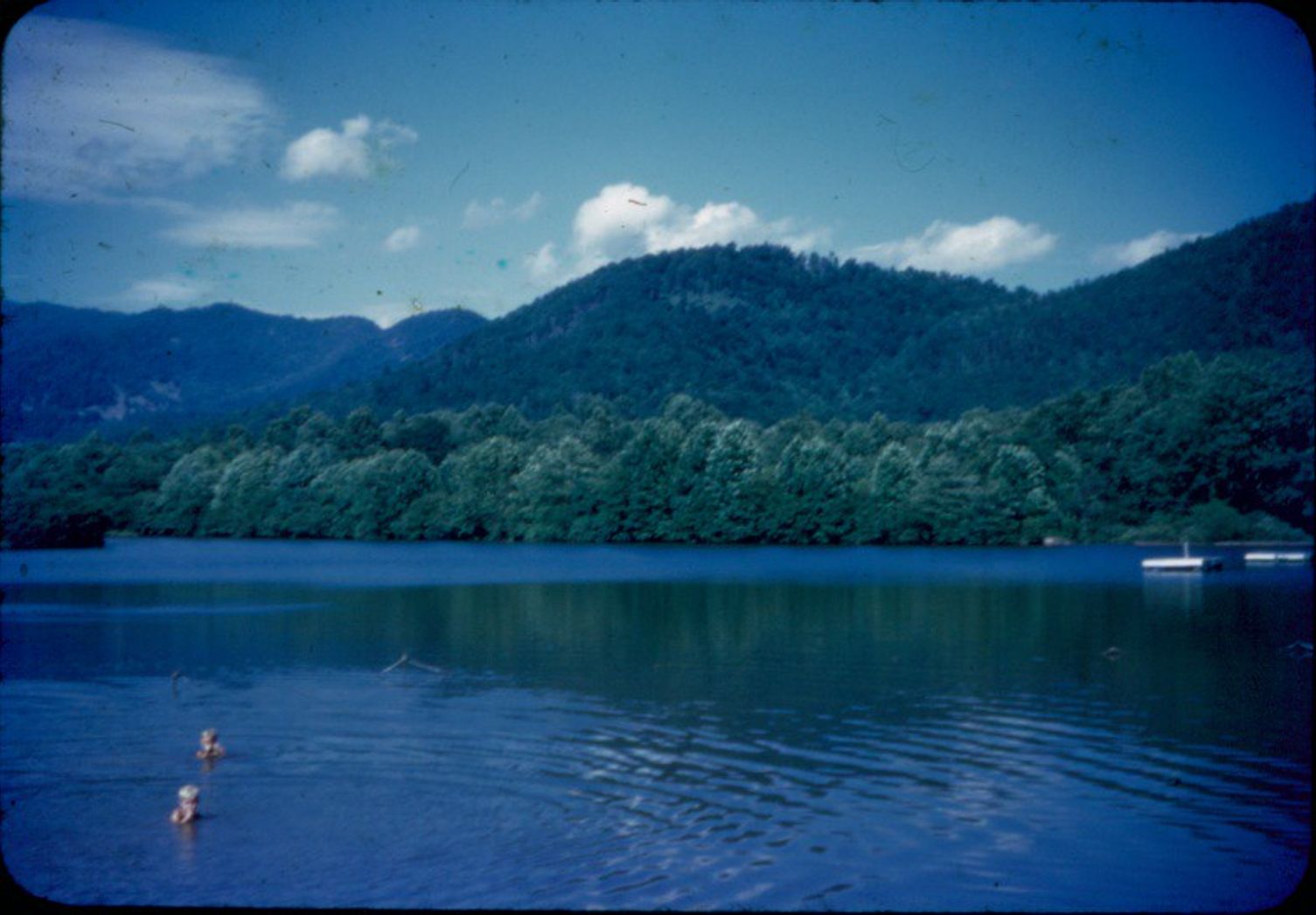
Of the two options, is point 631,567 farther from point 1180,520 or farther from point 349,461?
point 349,461

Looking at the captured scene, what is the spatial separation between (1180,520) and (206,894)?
6851 centimetres

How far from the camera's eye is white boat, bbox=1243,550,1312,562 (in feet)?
188

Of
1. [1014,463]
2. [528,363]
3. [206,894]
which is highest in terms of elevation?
[528,363]

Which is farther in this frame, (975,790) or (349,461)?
(349,461)

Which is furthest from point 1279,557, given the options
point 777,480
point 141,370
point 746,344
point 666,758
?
point 141,370

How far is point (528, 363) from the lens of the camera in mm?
148000

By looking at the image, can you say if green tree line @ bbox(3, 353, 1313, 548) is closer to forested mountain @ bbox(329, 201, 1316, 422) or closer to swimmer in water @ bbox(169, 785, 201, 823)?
forested mountain @ bbox(329, 201, 1316, 422)

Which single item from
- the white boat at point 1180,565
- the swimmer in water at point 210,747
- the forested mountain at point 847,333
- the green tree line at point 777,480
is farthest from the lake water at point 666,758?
the forested mountain at point 847,333

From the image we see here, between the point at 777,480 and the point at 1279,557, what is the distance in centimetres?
2887

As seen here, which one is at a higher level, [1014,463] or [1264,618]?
[1014,463]

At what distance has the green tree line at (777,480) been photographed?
69125 mm

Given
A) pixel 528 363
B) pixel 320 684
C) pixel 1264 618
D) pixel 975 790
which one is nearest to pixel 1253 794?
pixel 975 790

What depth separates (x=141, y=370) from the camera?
152m

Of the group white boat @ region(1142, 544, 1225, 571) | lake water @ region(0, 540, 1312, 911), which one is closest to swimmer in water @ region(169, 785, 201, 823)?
lake water @ region(0, 540, 1312, 911)
